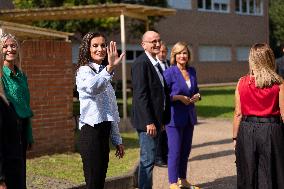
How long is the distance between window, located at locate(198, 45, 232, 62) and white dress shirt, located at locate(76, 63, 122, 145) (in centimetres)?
4024

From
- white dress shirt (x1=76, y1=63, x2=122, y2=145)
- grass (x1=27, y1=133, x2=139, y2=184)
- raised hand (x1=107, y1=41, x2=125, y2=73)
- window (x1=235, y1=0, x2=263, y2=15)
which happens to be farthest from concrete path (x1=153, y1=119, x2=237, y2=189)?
window (x1=235, y1=0, x2=263, y2=15)

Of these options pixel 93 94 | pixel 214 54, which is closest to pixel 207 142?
pixel 93 94

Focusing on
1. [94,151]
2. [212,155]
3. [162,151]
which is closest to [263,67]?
[94,151]

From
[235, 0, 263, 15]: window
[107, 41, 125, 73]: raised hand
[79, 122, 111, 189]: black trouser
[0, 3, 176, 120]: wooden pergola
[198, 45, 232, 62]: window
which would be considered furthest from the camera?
[235, 0, 263, 15]: window

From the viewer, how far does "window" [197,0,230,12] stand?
44.9 m

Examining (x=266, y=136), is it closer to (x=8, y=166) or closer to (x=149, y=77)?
(x=149, y=77)

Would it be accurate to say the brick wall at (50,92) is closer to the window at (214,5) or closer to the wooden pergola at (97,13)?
the wooden pergola at (97,13)

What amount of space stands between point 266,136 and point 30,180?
331 cm

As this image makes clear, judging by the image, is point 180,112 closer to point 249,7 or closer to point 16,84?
point 16,84

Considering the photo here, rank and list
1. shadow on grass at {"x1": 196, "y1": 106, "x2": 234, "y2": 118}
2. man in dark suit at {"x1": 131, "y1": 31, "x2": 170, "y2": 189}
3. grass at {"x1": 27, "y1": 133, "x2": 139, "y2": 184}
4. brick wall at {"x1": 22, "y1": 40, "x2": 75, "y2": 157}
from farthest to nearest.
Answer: shadow on grass at {"x1": 196, "y1": 106, "x2": 234, "y2": 118}, brick wall at {"x1": 22, "y1": 40, "x2": 75, "y2": 157}, grass at {"x1": 27, "y1": 133, "x2": 139, "y2": 184}, man in dark suit at {"x1": 131, "y1": 31, "x2": 170, "y2": 189}

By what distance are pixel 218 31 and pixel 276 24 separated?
9396 millimetres

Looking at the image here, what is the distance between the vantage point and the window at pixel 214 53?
45537 mm

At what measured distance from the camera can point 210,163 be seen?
9.72 meters

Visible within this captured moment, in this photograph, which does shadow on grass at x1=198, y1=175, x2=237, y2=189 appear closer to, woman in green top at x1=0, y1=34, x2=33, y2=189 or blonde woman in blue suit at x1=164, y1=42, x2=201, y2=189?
blonde woman in blue suit at x1=164, y1=42, x2=201, y2=189
